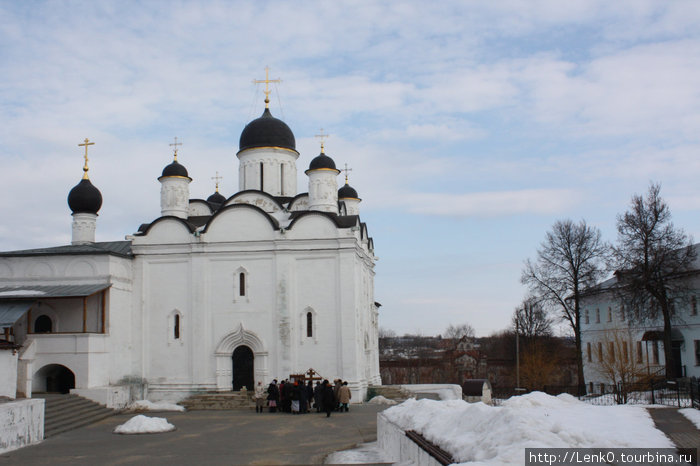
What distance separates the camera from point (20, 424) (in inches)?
542

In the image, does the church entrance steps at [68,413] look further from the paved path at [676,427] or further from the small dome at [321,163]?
the paved path at [676,427]

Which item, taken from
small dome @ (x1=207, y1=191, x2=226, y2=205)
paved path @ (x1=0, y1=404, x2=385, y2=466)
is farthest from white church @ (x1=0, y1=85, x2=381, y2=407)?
small dome @ (x1=207, y1=191, x2=226, y2=205)

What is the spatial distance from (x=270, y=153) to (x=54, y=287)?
9504mm

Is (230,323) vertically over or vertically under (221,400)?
over

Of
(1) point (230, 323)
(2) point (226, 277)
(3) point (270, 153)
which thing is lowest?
(1) point (230, 323)

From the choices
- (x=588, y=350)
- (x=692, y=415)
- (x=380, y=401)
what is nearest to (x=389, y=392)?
(x=380, y=401)

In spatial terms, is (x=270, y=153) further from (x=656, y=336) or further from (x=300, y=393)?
(x=656, y=336)

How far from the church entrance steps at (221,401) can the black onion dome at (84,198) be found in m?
8.12

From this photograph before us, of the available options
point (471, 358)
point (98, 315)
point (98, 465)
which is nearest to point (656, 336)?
point (98, 315)

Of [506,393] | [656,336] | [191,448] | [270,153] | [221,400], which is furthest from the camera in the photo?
[506,393]

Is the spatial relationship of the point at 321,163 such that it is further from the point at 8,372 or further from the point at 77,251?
the point at 8,372

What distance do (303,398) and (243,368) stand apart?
5002 millimetres

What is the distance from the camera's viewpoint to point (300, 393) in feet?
61.6

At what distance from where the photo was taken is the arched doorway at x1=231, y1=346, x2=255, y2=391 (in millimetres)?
23031
